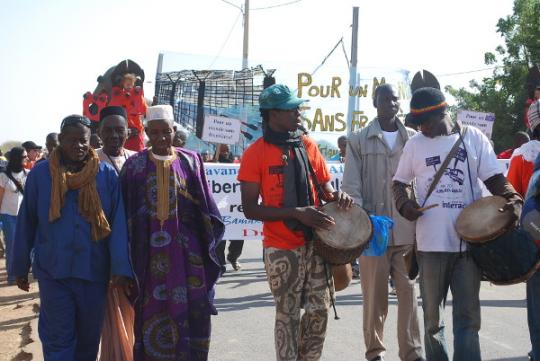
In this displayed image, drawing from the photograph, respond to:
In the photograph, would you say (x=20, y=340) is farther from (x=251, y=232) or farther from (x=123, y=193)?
(x=251, y=232)

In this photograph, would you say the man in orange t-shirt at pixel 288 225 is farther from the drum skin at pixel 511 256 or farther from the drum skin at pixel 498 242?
the drum skin at pixel 511 256

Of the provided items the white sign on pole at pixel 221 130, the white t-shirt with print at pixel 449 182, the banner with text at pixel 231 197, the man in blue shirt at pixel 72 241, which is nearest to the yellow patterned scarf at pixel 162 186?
the man in blue shirt at pixel 72 241

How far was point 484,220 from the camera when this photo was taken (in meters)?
4.70

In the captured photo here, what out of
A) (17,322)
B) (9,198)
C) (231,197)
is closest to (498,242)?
(17,322)

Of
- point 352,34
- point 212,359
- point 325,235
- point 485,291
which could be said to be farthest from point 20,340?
point 352,34

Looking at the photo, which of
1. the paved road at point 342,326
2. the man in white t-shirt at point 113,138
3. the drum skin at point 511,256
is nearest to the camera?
the drum skin at point 511,256

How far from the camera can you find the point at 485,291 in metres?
9.88

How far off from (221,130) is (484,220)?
9.70m

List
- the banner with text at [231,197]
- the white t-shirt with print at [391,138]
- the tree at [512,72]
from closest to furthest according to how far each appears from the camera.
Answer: the white t-shirt with print at [391,138] < the banner with text at [231,197] < the tree at [512,72]

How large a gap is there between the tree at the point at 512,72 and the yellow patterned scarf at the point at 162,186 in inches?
1342

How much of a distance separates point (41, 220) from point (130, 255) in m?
0.62

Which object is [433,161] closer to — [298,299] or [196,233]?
[298,299]

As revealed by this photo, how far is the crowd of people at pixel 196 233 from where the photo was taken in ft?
15.9

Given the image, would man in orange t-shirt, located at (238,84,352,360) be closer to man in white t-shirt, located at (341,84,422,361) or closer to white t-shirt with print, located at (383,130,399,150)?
man in white t-shirt, located at (341,84,422,361)
